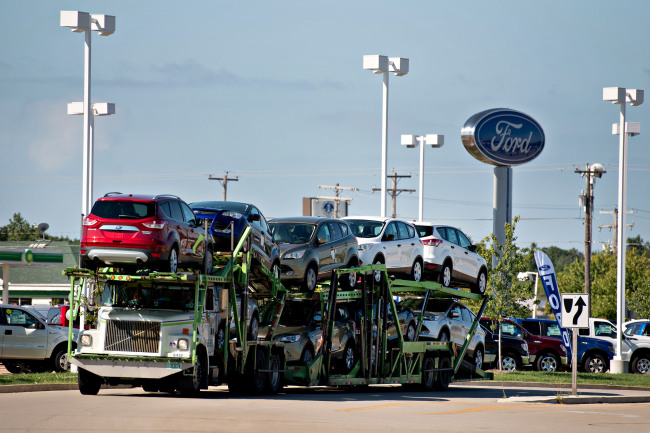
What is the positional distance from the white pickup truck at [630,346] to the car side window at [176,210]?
20.0 m

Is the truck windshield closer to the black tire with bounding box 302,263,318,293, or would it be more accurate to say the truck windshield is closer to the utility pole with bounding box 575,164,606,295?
the black tire with bounding box 302,263,318,293

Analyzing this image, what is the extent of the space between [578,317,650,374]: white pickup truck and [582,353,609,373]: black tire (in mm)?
606

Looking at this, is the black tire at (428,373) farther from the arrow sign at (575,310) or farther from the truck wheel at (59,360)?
the truck wheel at (59,360)

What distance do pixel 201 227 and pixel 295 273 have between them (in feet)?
8.69

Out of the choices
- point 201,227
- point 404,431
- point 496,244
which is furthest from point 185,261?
point 496,244

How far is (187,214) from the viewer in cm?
1811

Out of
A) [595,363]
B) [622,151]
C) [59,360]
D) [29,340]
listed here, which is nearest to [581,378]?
[595,363]

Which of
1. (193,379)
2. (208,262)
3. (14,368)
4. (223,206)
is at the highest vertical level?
(223,206)

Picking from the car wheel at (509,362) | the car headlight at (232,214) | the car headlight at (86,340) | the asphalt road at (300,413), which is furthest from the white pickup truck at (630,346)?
the car headlight at (86,340)

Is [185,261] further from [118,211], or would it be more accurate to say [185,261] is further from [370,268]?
[370,268]

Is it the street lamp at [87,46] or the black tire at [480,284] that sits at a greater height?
the street lamp at [87,46]

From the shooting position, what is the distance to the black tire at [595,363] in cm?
3403

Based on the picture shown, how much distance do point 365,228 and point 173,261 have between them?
23.5 ft

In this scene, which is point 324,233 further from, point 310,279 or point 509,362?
point 509,362
